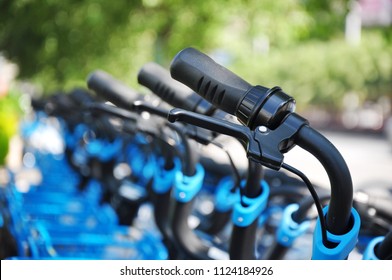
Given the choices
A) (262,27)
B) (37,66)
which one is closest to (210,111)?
(262,27)

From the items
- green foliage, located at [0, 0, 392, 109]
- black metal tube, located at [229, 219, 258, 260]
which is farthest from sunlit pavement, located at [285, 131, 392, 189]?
black metal tube, located at [229, 219, 258, 260]

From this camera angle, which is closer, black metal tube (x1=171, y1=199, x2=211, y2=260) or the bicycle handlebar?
the bicycle handlebar

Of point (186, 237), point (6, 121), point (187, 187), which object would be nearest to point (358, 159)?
point (6, 121)

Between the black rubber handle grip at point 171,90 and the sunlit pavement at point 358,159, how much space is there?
6.12 m

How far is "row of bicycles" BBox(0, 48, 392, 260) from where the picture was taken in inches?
39.7

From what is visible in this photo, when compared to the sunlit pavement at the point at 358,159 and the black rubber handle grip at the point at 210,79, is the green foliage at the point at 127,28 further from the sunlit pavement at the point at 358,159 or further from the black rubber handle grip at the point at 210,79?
the black rubber handle grip at the point at 210,79

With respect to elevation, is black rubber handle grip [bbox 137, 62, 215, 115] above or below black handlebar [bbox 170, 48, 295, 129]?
above

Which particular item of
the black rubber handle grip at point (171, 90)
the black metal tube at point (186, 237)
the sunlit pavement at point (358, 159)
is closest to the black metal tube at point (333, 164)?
the black rubber handle grip at point (171, 90)

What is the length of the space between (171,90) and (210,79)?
1.33 feet

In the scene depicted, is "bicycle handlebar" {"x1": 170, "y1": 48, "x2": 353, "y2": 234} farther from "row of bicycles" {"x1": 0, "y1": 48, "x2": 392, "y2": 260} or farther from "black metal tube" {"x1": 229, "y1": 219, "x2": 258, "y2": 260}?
"black metal tube" {"x1": 229, "y1": 219, "x2": 258, "y2": 260}

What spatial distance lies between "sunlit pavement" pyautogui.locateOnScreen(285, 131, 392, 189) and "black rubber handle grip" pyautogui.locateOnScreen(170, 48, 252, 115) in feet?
21.2

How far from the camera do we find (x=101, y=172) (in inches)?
136
